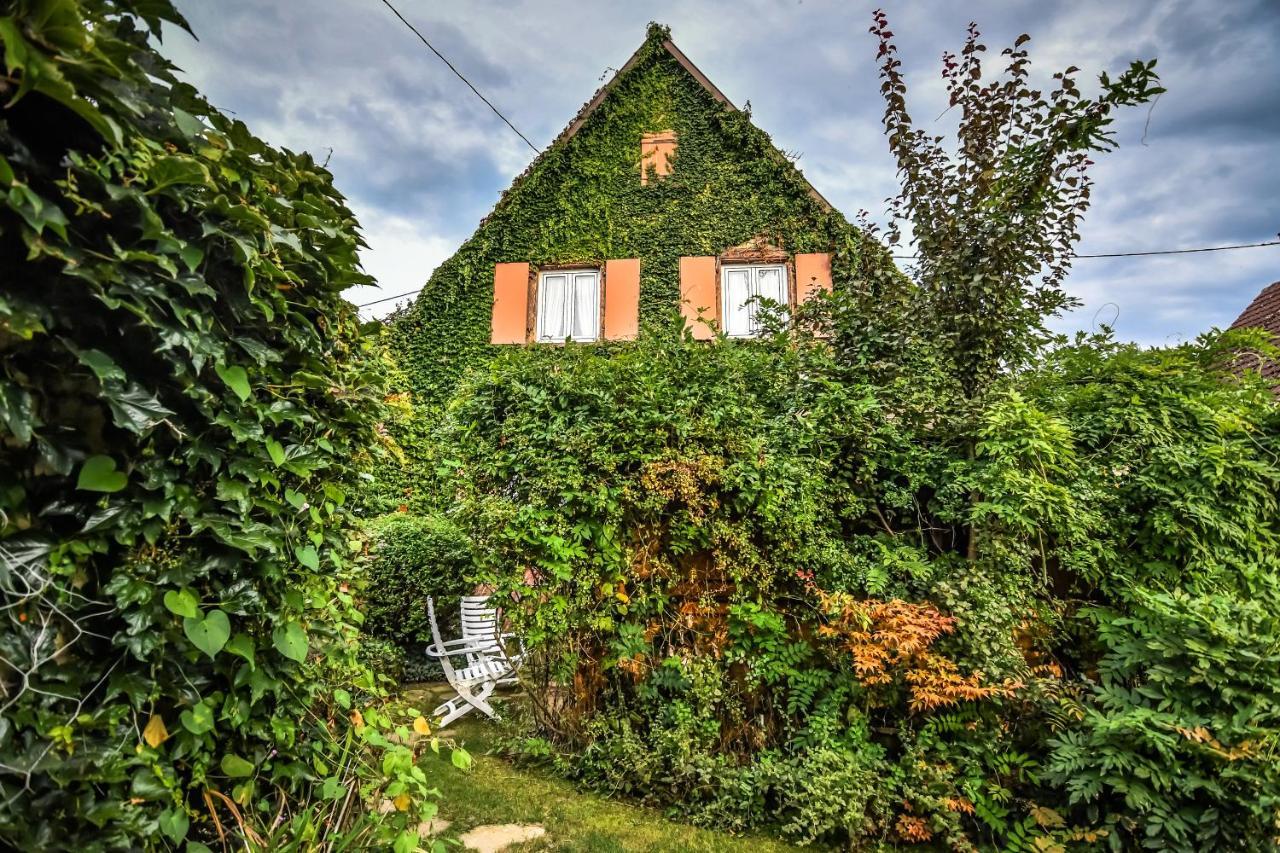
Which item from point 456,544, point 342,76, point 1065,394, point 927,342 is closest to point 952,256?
point 927,342

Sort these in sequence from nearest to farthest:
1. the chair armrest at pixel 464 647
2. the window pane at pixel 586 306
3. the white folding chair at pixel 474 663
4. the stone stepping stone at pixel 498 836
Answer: the stone stepping stone at pixel 498 836 → the white folding chair at pixel 474 663 → the chair armrest at pixel 464 647 → the window pane at pixel 586 306

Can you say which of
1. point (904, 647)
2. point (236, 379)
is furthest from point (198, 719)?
point (904, 647)

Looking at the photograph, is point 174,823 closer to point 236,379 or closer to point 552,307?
point 236,379

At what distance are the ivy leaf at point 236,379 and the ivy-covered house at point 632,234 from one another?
6.62m

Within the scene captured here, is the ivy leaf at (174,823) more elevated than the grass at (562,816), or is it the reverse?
the ivy leaf at (174,823)

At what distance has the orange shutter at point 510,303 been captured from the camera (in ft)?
26.7

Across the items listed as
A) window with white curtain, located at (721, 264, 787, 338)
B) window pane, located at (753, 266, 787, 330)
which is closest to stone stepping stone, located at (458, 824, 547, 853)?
window with white curtain, located at (721, 264, 787, 338)

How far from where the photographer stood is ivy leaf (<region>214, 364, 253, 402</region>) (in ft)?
4.26

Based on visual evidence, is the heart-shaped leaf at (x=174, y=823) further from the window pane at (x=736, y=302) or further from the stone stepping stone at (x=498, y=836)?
the window pane at (x=736, y=302)

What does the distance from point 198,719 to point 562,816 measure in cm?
217

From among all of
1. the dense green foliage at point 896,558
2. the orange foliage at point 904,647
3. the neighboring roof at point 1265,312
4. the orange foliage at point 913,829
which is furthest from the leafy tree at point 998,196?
the neighboring roof at point 1265,312

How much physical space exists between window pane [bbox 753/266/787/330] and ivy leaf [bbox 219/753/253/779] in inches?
293

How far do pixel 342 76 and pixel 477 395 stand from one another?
14.5 ft

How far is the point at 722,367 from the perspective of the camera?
337 cm
